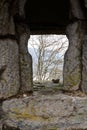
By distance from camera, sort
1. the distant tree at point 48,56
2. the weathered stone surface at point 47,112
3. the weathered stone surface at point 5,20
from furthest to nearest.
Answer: the distant tree at point 48,56 < the weathered stone surface at point 47,112 < the weathered stone surface at point 5,20

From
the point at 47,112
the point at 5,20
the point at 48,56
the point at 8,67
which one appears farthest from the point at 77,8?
the point at 48,56

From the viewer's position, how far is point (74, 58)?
2.24 m

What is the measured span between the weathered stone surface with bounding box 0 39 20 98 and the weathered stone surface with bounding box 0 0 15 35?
66 millimetres

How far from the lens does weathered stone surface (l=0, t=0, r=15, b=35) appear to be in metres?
2.06

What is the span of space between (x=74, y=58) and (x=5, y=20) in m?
0.54

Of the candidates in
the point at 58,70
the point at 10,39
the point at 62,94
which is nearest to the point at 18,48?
the point at 10,39

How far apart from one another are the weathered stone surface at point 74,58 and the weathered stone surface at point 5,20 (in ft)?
1.39

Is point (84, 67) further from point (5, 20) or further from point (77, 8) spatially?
point (5, 20)

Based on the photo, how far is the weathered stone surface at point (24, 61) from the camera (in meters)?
2.27

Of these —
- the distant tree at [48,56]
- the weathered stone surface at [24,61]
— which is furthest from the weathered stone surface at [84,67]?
the distant tree at [48,56]

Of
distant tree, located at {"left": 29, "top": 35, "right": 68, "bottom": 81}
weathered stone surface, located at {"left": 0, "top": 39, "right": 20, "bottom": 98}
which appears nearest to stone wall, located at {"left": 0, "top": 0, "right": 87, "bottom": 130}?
weathered stone surface, located at {"left": 0, "top": 39, "right": 20, "bottom": 98}

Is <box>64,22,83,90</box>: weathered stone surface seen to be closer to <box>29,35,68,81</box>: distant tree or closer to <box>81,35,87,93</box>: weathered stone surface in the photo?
<box>81,35,87,93</box>: weathered stone surface

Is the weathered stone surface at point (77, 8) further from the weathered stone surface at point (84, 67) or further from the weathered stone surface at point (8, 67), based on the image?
the weathered stone surface at point (8, 67)

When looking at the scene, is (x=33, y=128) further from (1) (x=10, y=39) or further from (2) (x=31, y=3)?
(2) (x=31, y=3)
